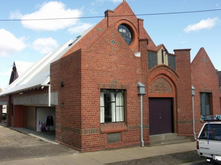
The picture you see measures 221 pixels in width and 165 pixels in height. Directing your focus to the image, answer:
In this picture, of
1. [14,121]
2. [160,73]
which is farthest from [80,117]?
[14,121]

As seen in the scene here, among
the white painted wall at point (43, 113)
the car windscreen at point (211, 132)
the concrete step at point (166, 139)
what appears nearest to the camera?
the car windscreen at point (211, 132)

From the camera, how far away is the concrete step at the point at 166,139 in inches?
472

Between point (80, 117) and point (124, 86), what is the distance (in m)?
2.76

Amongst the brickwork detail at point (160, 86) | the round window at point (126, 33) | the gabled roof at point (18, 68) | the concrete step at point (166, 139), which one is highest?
the round window at point (126, 33)

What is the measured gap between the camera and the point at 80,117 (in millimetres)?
9492

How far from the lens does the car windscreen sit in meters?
7.50

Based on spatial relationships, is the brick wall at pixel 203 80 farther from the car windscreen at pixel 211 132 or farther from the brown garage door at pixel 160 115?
the car windscreen at pixel 211 132

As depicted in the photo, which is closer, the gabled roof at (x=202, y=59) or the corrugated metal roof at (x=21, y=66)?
the gabled roof at (x=202, y=59)

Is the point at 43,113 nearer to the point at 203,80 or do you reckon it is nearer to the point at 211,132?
the point at 203,80

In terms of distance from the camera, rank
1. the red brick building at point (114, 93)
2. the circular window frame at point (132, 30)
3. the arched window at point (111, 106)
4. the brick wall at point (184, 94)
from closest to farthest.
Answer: the red brick building at point (114, 93)
the arched window at point (111, 106)
the brick wall at point (184, 94)
the circular window frame at point (132, 30)

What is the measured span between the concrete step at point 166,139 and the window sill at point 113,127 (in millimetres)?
2104

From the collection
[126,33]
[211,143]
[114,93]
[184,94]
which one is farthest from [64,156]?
[126,33]

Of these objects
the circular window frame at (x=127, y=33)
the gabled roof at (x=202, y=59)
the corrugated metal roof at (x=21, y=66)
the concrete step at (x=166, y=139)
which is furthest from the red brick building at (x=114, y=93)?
the corrugated metal roof at (x=21, y=66)

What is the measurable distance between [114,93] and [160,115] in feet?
12.2
